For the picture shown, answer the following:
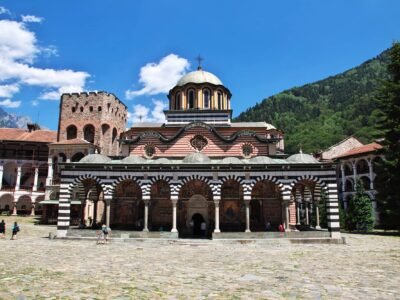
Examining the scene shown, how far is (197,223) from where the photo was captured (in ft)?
78.2

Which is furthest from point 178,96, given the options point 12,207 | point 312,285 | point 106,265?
point 12,207

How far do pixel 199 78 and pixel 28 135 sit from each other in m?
29.4

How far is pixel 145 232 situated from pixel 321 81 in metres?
158

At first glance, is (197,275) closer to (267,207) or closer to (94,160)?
(94,160)

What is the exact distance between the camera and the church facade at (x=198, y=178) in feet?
69.1

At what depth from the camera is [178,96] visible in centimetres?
3089

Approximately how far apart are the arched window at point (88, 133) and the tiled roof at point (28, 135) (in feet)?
18.9

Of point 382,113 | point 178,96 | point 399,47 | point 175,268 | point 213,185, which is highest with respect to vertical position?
point 399,47

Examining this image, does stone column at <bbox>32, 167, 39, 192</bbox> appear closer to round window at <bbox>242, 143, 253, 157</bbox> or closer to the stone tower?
the stone tower

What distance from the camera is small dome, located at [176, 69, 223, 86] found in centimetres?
3069

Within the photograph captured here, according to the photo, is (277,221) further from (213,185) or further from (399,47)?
(399,47)

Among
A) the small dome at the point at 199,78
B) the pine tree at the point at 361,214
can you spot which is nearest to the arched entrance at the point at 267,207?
the pine tree at the point at 361,214

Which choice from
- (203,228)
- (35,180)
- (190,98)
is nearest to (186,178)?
(203,228)

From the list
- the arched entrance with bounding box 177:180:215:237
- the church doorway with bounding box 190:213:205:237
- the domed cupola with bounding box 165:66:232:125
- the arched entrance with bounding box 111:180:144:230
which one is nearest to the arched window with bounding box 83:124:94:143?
the domed cupola with bounding box 165:66:232:125
